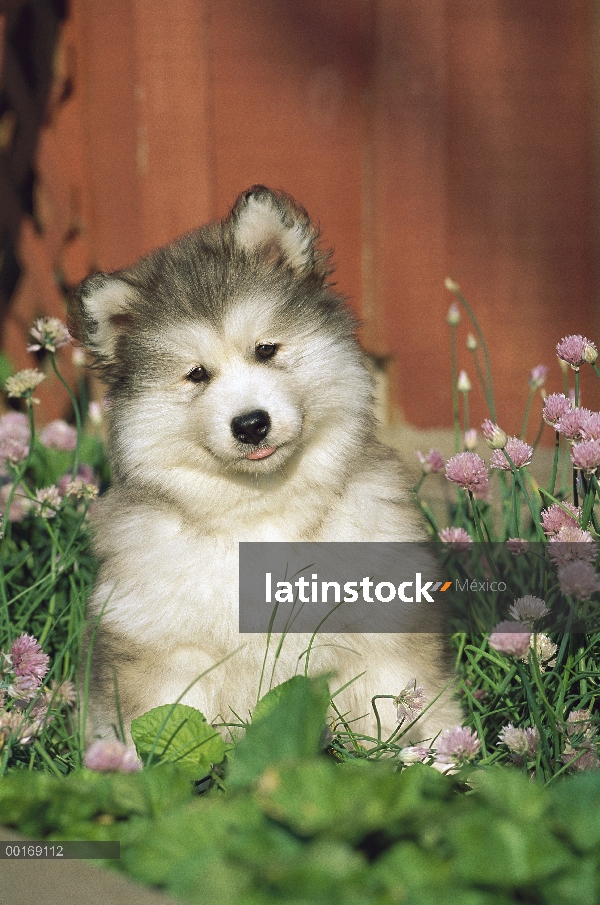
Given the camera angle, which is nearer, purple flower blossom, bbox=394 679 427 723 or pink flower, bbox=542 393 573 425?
purple flower blossom, bbox=394 679 427 723

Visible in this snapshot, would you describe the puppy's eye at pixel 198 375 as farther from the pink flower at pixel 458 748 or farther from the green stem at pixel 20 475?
the pink flower at pixel 458 748

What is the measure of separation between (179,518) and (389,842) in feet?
3.73

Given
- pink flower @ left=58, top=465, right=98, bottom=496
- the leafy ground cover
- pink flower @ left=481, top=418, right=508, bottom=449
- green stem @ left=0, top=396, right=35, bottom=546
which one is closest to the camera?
the leafy ground cover

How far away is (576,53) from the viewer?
4.22 meters

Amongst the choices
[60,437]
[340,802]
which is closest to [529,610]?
[340,802]

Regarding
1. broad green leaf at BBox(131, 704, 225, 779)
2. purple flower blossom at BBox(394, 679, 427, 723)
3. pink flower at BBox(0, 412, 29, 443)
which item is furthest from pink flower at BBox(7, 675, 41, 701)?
pink flower at BBox(0, 412, 29, 443)

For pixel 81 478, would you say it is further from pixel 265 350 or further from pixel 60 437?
pixel 265 350

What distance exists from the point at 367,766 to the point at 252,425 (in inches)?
32.0

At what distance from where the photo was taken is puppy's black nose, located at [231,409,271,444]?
2207 mm

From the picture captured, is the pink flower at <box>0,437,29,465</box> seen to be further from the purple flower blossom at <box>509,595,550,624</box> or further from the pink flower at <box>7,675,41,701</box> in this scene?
the purple flower blossom at <box>509,595,550,624</box>

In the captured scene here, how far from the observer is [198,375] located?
7.79 ft

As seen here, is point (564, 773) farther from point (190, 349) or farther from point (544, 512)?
point (190, 349)

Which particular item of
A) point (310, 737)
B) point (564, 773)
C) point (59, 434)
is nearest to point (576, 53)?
point (59, 434)

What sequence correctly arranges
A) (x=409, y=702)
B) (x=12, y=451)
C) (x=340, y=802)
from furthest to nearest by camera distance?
(x=12, y=451)
(x=409, y=702)
(x=340, y=802)
